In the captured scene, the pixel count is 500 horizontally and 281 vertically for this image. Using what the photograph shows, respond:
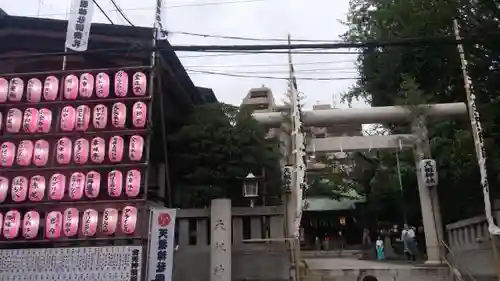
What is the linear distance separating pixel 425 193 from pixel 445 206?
7.78 ft

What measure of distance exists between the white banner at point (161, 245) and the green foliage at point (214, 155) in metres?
1.97

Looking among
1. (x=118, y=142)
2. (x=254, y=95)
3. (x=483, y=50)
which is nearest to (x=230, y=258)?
(x=118, y=142)

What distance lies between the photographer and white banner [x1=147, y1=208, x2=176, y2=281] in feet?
30.3

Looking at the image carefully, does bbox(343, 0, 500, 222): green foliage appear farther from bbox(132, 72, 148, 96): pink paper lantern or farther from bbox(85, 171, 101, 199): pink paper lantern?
bbox(85, 171, 101, 199): pink paper lantern

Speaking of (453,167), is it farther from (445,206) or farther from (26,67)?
(26,67)

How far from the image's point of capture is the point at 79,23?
34.3 feet

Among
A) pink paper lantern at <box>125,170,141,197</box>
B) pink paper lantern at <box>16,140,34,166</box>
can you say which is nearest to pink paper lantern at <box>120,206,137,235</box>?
pink paper lantern at <box>125,170,141,197</box>

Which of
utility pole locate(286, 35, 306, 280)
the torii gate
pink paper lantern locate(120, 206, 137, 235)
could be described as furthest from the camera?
the torii gate

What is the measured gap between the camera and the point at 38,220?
9578 millimetres

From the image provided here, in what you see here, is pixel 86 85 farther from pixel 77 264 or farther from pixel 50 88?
pixel 77 264

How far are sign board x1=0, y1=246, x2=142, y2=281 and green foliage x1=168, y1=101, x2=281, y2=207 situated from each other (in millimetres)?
2753

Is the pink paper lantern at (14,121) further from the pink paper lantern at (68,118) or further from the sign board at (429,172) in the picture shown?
the sign board at (429,172)

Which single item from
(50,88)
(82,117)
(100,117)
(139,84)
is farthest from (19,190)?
(139,84)

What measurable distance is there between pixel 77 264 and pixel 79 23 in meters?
5.38
